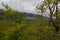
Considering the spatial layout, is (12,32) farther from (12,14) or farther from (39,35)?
(39,35)

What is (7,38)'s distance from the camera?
15.0 metres

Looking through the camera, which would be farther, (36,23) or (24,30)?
(36,23)

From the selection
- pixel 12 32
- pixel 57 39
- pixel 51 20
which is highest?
pixel 51 20

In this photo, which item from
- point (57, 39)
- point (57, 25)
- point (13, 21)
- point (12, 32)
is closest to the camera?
point (57, 25)

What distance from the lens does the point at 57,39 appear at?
16484 millimetres

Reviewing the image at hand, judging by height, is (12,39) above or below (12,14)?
below

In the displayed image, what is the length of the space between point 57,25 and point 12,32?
3.39 meters

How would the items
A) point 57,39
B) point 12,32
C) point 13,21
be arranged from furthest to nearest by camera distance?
1. point 57,39
2. point 13,21
3. point 12,32

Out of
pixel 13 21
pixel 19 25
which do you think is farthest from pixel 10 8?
pixel 19 25

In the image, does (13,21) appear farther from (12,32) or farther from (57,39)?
(57,39)

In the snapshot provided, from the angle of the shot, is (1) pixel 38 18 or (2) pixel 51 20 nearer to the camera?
(2) pixel 51 20

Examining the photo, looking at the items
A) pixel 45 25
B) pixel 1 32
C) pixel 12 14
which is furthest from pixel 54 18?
pixel 1 32

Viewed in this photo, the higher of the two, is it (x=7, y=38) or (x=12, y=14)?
(x=12, y=14)

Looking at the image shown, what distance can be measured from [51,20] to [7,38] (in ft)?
12.6
